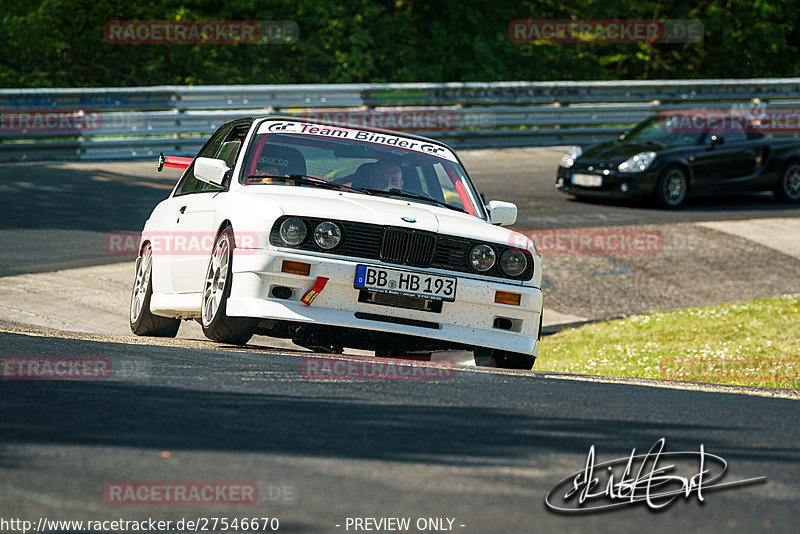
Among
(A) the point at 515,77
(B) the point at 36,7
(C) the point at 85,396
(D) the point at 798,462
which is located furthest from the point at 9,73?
(D) the point at 798,462

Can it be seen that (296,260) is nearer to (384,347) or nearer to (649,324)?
(384,347)

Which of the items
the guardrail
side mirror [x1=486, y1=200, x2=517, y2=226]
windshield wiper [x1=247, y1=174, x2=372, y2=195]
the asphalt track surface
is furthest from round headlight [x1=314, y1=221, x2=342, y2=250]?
the guardrail

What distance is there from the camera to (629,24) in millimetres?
32656

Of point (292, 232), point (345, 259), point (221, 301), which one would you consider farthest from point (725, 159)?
point (221, 301)

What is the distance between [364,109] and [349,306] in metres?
14.5

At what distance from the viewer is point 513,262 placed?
277 inches

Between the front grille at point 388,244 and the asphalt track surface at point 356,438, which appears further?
the front grille at point 388,244

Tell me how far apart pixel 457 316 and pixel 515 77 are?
→ 24.1 meters

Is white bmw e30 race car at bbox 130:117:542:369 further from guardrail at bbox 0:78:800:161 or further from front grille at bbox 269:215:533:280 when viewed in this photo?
guardrail at bbox 0:78:800:161

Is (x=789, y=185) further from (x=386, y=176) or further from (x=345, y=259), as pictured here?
(x=345, y=259)

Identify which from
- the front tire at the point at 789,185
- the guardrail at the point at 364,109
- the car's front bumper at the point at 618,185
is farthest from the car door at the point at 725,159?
the guardrail at the point at 364,109

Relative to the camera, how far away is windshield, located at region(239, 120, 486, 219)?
7656 millimetres

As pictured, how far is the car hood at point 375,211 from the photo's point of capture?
6.80m

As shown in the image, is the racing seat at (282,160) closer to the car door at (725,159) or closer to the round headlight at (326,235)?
the round headlight at (326,235)
